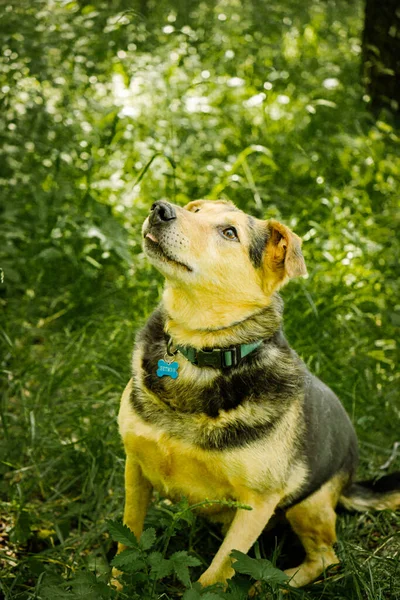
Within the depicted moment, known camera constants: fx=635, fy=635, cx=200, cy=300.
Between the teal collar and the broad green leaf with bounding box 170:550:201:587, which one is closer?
the broad green leaf with bounding box 170:550:201:587

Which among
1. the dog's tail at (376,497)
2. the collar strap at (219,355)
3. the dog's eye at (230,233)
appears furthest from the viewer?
the dog's tail at (376,497)

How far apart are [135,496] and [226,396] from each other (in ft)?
2.42

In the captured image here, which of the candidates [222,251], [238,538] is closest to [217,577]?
[238,538]

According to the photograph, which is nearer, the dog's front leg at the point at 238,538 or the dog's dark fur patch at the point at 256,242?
the dog's front leg at the point at 238,538

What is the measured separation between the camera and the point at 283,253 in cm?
305

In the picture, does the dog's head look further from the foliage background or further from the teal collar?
the foliage background

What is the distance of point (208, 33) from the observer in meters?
6.23

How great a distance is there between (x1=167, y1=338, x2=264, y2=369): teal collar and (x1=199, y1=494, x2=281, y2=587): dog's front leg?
62cm

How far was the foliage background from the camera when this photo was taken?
11.6 feet

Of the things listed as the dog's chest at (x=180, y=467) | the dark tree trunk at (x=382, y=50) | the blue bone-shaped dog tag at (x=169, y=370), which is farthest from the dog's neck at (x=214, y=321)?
the dark tree trunk at (x=382, y=50)

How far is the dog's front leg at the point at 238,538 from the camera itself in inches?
110

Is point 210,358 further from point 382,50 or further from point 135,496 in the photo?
point 382,50

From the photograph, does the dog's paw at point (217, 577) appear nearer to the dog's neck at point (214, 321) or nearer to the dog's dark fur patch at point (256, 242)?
the dog's neck at point (214, 321)

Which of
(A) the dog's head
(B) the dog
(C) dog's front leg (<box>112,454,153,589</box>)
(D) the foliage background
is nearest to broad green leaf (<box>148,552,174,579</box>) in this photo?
(D) the foliage background
